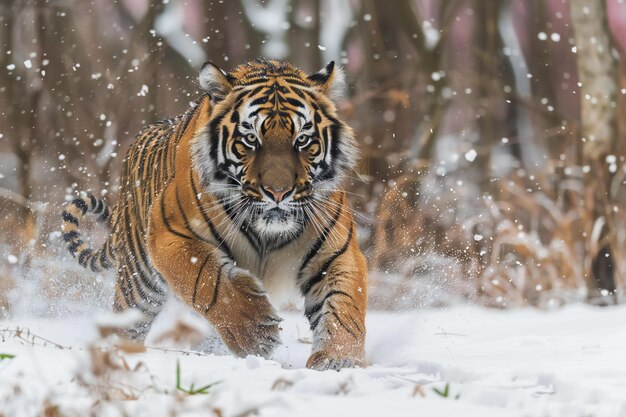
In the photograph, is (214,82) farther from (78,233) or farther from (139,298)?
(78,233)

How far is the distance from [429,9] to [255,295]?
20.6 ft

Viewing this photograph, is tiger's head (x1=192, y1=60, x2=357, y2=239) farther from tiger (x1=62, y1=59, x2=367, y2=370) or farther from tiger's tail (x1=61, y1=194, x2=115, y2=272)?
tiger's tail (x1=61, y1=194, x2=115, y2=272)

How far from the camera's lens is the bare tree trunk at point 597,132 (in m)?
7.49

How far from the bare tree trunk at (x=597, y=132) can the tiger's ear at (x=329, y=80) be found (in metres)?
3.17

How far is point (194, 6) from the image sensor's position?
10.1 m

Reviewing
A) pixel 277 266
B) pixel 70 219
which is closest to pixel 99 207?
pixel 70 219

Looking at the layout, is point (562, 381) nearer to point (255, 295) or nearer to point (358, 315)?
point (358, 315)

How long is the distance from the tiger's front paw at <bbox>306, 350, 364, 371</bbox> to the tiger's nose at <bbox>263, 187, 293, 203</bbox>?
2.24ft

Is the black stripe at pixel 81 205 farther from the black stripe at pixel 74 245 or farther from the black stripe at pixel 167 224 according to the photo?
the black stripe at pixel 167 224

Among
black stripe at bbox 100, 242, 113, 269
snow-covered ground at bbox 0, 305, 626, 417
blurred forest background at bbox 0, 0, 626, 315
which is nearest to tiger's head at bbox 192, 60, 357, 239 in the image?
snow-covered ground at bbox 0, 305, 626, 417

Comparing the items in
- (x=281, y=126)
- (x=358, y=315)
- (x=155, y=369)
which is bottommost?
(x=155, y=369)

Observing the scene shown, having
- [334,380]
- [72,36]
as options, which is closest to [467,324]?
[334,380]

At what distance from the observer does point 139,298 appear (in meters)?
5.67

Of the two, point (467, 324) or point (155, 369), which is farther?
point (467, 324)
